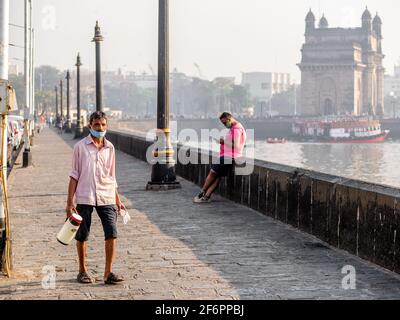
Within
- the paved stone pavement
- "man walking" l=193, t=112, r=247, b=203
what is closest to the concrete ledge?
the paved stone pavement

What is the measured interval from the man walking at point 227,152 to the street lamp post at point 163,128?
89.0 inches

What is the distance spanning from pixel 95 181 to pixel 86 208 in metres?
0.27

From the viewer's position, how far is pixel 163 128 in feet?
49.0

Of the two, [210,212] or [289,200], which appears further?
[210,212]

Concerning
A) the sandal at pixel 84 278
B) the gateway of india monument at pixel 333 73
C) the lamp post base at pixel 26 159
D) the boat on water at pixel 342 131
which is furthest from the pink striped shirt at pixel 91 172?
the gateway of india monument at pixel 333 73

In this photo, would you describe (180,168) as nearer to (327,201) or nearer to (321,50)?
(327,201)

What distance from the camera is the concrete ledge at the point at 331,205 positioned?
7.56 m

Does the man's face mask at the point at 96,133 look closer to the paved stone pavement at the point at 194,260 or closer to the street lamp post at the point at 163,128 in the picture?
the paved stone pavement at the point at 194,260

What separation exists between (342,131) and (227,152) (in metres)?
122

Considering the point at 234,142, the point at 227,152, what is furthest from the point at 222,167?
the point at 234,142

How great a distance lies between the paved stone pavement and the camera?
658 cm

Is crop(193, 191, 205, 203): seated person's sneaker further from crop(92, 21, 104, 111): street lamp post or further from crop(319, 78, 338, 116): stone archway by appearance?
crop(319, 78, 338, 116): stone archway

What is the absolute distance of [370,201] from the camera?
790 centimetres

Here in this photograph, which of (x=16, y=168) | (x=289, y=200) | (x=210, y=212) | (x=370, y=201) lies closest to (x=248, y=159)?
(x=210, y=212)
